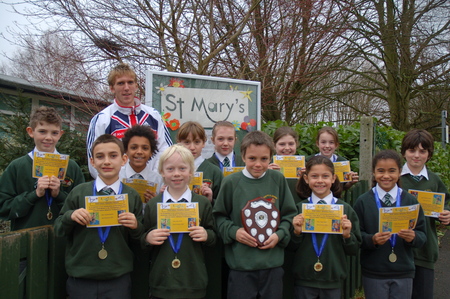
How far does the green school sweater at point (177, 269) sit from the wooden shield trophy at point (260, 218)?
0.28m

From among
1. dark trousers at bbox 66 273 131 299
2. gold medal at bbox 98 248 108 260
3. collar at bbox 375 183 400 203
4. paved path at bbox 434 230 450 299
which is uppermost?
collar at bbox 375 183 400 203

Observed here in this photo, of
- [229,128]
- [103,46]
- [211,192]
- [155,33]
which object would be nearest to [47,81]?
[103,46]

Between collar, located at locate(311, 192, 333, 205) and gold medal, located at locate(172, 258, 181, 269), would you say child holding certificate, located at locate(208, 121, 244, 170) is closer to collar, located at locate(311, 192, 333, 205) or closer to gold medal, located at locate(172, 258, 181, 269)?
collar, located at locate(311, 192, 333, 205)

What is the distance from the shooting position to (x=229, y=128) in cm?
375

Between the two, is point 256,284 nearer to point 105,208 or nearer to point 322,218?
point 322,218

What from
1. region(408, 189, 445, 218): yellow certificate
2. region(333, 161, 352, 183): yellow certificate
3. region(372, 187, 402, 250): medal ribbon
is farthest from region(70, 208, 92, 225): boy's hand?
region(408, 189, 445, 218): yellow certificate

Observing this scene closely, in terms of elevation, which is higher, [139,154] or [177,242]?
[139,154]

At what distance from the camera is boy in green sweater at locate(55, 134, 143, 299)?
2.54 meters

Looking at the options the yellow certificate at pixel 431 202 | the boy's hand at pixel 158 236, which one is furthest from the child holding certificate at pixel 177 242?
the yellow certificate at pixel 431 202

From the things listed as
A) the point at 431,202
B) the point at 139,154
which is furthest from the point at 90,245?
the point at 431,202

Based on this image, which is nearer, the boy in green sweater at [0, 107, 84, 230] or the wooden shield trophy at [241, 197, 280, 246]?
the wooden shield trophy at [241, 197, 280, 246]

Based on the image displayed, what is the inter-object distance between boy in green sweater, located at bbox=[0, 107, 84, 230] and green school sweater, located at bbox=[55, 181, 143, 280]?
441mm

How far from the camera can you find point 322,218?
110 inches

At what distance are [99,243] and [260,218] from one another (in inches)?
45.4
